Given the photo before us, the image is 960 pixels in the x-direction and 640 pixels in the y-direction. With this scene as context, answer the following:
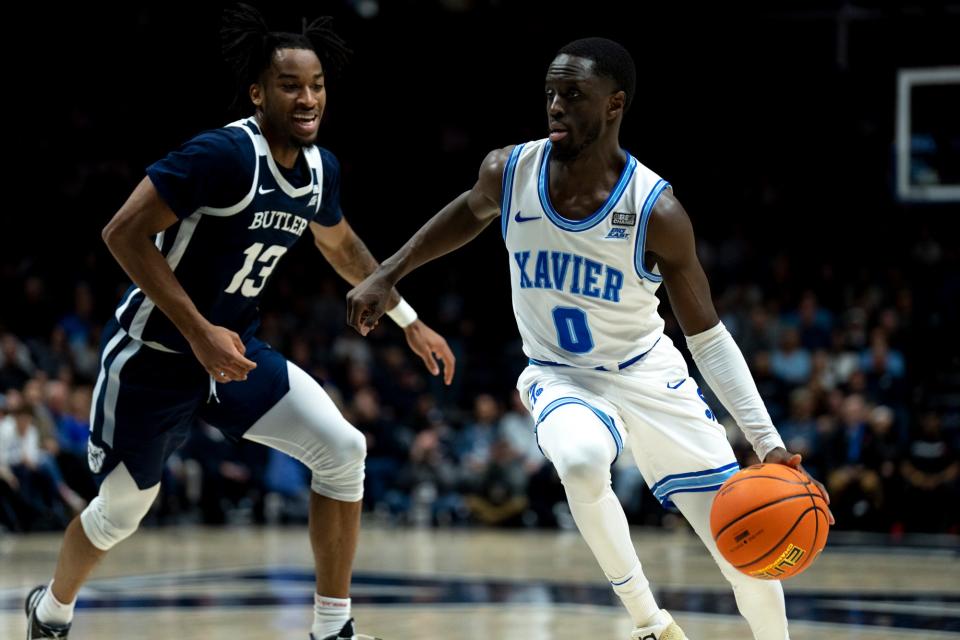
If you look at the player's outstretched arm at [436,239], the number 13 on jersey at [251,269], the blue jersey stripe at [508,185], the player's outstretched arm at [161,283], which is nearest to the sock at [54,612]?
the player's outstretched arm at [161,283]

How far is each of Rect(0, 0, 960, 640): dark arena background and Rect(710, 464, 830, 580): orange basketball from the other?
375cm

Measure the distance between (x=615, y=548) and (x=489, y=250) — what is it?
42.3 feet

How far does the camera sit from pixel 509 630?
20.4 ft

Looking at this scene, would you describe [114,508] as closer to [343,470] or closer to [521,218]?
[343,470]

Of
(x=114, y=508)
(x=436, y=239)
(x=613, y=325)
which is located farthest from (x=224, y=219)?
(x=613, y=325)

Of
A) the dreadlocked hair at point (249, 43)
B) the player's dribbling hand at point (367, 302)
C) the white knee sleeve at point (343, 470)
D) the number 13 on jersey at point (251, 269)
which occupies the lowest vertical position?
the white knee sleeve at point (343, 470)

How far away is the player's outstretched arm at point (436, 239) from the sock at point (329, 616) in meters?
1.12

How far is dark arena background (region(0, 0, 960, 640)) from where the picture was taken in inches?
447

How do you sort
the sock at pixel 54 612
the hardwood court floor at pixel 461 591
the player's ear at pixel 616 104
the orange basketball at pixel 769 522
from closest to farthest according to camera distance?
the orange basketball at pixel 769 522
the player's ear at pixel 616 104
the sock at pixel 54 612
the hardwood court floor at pixel 461 591

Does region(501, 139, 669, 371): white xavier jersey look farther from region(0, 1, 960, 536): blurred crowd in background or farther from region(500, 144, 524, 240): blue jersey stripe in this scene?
region(0, 1, 960, 536): blurred crowd in background

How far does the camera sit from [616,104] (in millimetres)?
4520

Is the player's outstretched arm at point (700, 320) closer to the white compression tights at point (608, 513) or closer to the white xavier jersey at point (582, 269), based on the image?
the white xavier jersey at point (582, 269)

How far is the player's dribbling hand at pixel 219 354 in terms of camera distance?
15.1 feet

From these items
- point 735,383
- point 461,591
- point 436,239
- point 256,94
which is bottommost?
point 461,591
